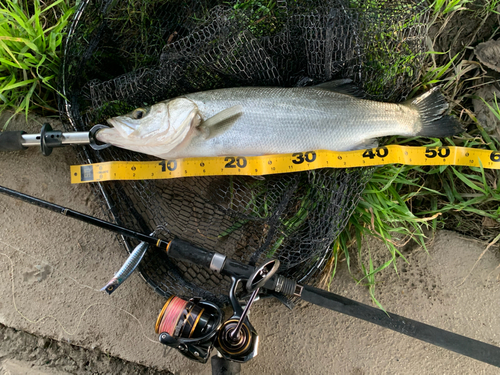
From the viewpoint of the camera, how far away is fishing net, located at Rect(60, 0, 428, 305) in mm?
2232

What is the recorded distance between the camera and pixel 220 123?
7.59ft

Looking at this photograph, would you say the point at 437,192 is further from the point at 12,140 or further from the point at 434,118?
the point at 12,140

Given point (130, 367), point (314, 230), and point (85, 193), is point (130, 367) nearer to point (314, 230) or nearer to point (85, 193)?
point (85, 193)

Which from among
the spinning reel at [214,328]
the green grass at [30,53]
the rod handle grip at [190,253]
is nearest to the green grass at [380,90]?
the green grass at [30,53]

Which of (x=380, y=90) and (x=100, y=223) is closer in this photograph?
(x=100, y=223)

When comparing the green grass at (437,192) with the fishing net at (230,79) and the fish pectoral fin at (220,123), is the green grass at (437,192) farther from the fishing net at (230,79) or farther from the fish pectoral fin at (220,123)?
the fish pectoral fin at (220,123)

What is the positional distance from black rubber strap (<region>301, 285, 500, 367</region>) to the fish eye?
1652mm

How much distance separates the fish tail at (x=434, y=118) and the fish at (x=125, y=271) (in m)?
2.22

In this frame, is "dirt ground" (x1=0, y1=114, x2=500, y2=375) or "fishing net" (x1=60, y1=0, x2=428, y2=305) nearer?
"fishing net" (x1=60, y1=0, x2=428, y2=305)

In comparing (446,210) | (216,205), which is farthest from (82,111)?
(446,210)

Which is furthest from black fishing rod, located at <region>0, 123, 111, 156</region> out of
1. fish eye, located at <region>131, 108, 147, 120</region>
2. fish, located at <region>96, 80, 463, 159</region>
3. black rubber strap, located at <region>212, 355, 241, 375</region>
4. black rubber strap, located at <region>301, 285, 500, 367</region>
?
black rubber strap, located at <region>301, 285, 500, 367</region>

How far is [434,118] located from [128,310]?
2.77 metres

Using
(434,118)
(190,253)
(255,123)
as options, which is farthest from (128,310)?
(434,118)

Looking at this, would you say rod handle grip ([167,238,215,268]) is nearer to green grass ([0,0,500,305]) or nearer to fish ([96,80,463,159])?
green grass ([0,0,500,305])
